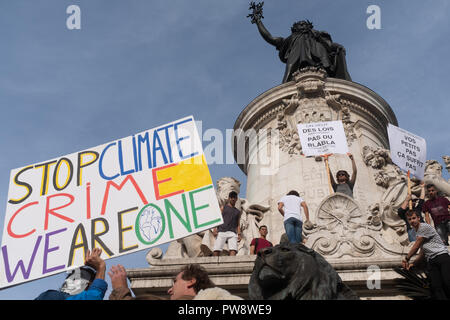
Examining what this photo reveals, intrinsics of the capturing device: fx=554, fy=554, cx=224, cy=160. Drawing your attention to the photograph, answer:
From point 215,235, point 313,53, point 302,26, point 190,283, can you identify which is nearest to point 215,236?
point 215,235

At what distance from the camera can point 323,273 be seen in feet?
17.5

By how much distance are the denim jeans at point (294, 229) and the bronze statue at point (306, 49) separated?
913 centimetres

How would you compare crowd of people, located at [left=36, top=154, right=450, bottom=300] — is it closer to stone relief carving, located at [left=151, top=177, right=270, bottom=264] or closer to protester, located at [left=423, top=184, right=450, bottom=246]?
protester, located at [left=423, top=184, right=450, bottom=246]

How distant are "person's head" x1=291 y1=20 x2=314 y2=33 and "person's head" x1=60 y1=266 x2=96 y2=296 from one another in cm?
1622

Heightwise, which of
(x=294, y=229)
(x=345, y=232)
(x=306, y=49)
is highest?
(x=306, y=49)

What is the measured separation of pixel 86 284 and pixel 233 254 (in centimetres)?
394

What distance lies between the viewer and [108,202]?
6477 millimetres

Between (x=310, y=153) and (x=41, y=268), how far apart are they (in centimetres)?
733

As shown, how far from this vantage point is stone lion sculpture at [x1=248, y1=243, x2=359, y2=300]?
5188 mm

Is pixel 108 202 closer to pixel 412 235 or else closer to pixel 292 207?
pixel 292 207

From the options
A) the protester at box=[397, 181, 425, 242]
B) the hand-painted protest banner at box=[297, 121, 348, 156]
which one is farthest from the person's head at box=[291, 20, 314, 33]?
the protester at box=[397, 181, 425, 242]
